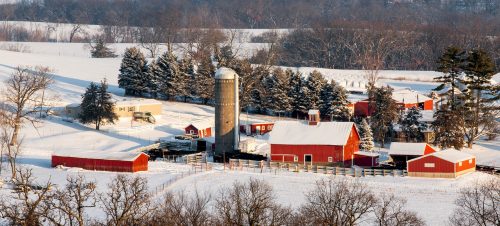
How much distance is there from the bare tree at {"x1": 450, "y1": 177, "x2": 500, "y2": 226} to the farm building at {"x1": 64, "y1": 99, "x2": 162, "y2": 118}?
27.1 m

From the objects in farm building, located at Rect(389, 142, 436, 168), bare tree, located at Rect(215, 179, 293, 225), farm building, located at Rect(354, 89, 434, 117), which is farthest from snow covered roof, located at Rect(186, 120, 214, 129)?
bare tree, located at Rect(215, 179, 293, 225)

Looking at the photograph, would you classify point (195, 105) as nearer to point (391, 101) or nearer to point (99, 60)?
point (391, 101)

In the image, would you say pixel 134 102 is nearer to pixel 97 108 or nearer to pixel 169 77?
pixel 97 108

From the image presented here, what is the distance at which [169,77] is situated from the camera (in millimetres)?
76938

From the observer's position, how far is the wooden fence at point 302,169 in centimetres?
4978

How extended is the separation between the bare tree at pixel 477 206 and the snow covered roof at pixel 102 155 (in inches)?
650

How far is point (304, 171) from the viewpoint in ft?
167

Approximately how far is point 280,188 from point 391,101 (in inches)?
857

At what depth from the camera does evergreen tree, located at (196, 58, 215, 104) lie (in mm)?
75412

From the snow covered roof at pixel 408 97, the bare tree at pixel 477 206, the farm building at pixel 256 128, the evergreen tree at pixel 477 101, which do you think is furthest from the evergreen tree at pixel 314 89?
the bare tree at pixel 477 206

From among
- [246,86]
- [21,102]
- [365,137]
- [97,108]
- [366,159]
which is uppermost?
[246,86]

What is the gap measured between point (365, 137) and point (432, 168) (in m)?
11.1

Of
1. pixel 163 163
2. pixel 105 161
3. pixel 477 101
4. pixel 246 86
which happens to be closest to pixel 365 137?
pixel 477 101

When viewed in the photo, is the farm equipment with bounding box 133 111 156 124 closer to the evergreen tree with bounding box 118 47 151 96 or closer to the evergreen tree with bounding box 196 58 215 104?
the evergreen tree with bounding box 196 58 215 104
